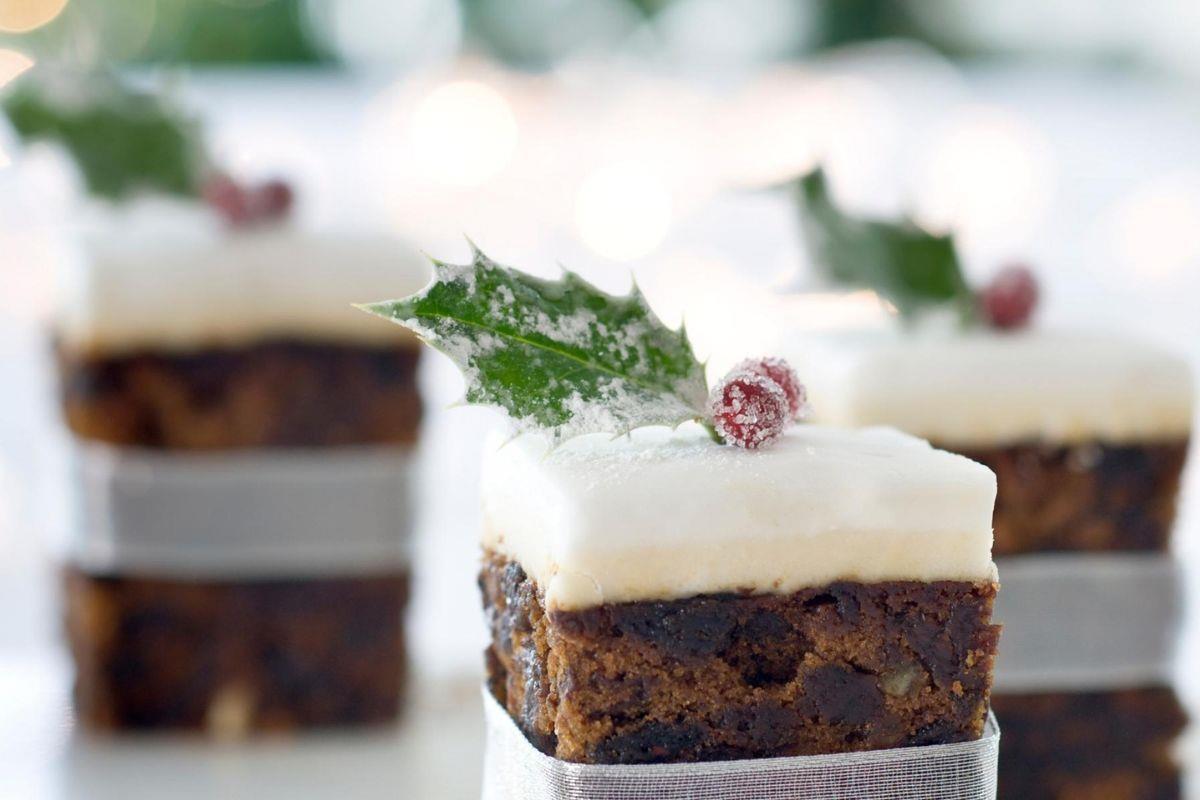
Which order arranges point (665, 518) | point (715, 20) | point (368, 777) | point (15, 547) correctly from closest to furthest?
1. point (665, 518)
2. point (368, 777)
3. point (15, 547)
4. point (715, 20)

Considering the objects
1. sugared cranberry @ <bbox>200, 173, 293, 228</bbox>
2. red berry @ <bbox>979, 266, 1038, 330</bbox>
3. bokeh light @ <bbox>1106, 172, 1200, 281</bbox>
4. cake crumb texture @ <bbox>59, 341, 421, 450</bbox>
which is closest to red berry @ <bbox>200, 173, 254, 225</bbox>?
sugared cranberry @ <bbox>200, 173, 293, 228</bbox>

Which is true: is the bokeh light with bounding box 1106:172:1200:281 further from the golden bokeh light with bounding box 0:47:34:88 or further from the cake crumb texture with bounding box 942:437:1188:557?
the golden bokeh light with bounding box 0:47:34:88

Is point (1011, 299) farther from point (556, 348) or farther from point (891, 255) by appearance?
point (556, 348)

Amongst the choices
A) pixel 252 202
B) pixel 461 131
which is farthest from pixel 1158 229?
pixel 252 202

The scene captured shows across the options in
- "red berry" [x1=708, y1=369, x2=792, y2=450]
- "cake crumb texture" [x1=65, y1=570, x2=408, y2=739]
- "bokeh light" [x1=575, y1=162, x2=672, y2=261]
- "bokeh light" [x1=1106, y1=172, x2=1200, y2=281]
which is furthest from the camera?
"bokeh light" [x1=1106, y1=172, x2=1200, y2=281]

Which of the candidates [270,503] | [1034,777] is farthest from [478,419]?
[1034,777]

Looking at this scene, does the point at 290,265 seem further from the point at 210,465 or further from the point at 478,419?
the point at 478,419
